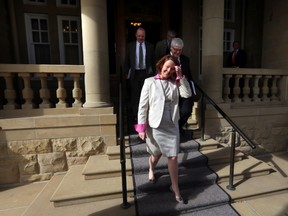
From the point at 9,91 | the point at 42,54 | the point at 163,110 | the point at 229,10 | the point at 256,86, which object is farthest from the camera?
the point at 229,10

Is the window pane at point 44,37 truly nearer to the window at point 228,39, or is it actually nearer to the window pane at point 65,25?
the window pane at point 65,25

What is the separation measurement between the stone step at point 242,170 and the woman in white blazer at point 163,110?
1.02 meters

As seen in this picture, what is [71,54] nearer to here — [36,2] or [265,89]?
[36,2]

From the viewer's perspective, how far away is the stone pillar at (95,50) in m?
3.61

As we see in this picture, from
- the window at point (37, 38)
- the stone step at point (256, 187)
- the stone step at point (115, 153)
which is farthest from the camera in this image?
the window at point (37, 38)

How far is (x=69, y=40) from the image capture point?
5.59 metres

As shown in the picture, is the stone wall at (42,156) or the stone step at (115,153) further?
the stone wall at (42,156)

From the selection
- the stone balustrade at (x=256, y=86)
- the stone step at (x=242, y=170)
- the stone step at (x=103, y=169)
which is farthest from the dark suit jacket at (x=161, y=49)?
the stone step at (x=242, y=170)

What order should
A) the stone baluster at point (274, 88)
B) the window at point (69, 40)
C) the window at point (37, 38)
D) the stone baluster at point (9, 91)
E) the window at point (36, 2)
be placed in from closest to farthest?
the stone baluster at point (9, 91)
the stone baluster at point (274, 88)
the window at point (36, 2)
the window at point (37, 38)
the window at point (69, 40)

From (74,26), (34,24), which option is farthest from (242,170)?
(34,24)

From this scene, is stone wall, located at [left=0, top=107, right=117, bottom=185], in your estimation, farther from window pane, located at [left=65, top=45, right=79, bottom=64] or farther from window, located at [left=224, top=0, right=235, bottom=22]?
window, located at [left=224, top=0, right=235, bottom=22]

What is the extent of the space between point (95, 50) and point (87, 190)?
229 cm

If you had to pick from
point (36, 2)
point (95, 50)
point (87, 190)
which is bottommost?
point (87, 190)

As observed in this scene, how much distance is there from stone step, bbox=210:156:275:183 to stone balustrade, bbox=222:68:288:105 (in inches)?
61.4
